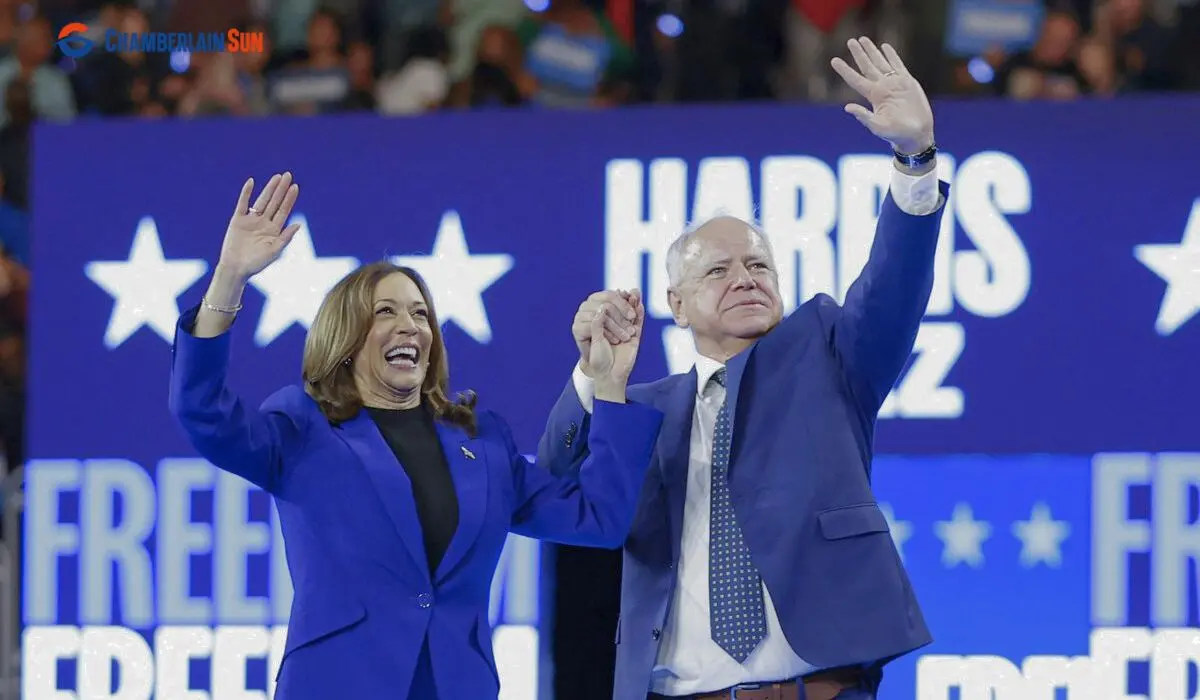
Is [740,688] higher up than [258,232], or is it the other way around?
[258,232]

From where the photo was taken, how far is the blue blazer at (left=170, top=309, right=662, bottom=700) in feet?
8.71

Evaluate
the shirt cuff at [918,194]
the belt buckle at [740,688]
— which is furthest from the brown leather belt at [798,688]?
the shirt cuff at [918,194]

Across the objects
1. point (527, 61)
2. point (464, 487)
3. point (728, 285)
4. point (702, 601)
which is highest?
point (527, 61)

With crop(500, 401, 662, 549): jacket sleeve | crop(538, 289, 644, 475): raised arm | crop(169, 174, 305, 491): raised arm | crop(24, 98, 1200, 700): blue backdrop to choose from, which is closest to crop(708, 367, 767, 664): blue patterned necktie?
crop(500, 401, 662, 549): jacket sleeve

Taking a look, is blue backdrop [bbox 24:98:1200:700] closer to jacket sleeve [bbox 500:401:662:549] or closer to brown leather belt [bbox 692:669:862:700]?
jacket sleeve [bbox 500:401:662:549]

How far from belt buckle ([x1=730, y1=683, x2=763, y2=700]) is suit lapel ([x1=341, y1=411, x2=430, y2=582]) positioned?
529mm

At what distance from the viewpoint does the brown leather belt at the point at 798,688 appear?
2758mm

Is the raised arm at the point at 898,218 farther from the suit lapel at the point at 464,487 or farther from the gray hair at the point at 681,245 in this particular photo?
the suit lapel at the point at 464,487

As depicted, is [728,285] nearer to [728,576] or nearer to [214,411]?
[728,576]

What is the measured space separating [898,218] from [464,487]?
82 cm

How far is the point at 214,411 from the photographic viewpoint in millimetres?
2627

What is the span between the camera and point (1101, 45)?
5301mm

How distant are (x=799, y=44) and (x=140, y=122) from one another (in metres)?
2.12

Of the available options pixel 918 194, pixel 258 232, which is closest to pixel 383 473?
pixel 258 232
